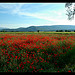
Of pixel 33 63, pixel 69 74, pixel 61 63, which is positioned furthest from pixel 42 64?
pixel 69 74

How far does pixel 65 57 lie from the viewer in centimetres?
665

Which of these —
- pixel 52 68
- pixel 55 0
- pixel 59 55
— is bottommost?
pixel 52 68

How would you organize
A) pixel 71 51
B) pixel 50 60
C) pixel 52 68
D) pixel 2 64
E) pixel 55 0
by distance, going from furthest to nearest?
pixel 71 51
pixel 50 60
pixel 2 64
pixel 52 68
pixel 55 0

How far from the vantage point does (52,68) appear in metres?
5.50

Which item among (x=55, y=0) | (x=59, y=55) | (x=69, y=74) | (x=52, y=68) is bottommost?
(x=52, y=68)

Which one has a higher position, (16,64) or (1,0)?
(1,0)

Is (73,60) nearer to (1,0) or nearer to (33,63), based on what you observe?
(33,63)

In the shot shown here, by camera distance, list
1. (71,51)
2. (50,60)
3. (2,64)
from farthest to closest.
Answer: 1. (71,51)
2. (50,60)
3. (2,64)

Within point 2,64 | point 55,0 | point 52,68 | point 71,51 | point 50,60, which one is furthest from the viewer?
point 71,51

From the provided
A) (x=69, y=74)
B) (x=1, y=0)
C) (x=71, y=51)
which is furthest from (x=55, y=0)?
(x=71, y=51)

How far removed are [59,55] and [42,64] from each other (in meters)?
1.68

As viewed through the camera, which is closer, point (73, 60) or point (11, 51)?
point (73, 60)

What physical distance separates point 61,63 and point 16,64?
10.0 feet

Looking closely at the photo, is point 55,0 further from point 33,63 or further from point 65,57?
point 65,57
